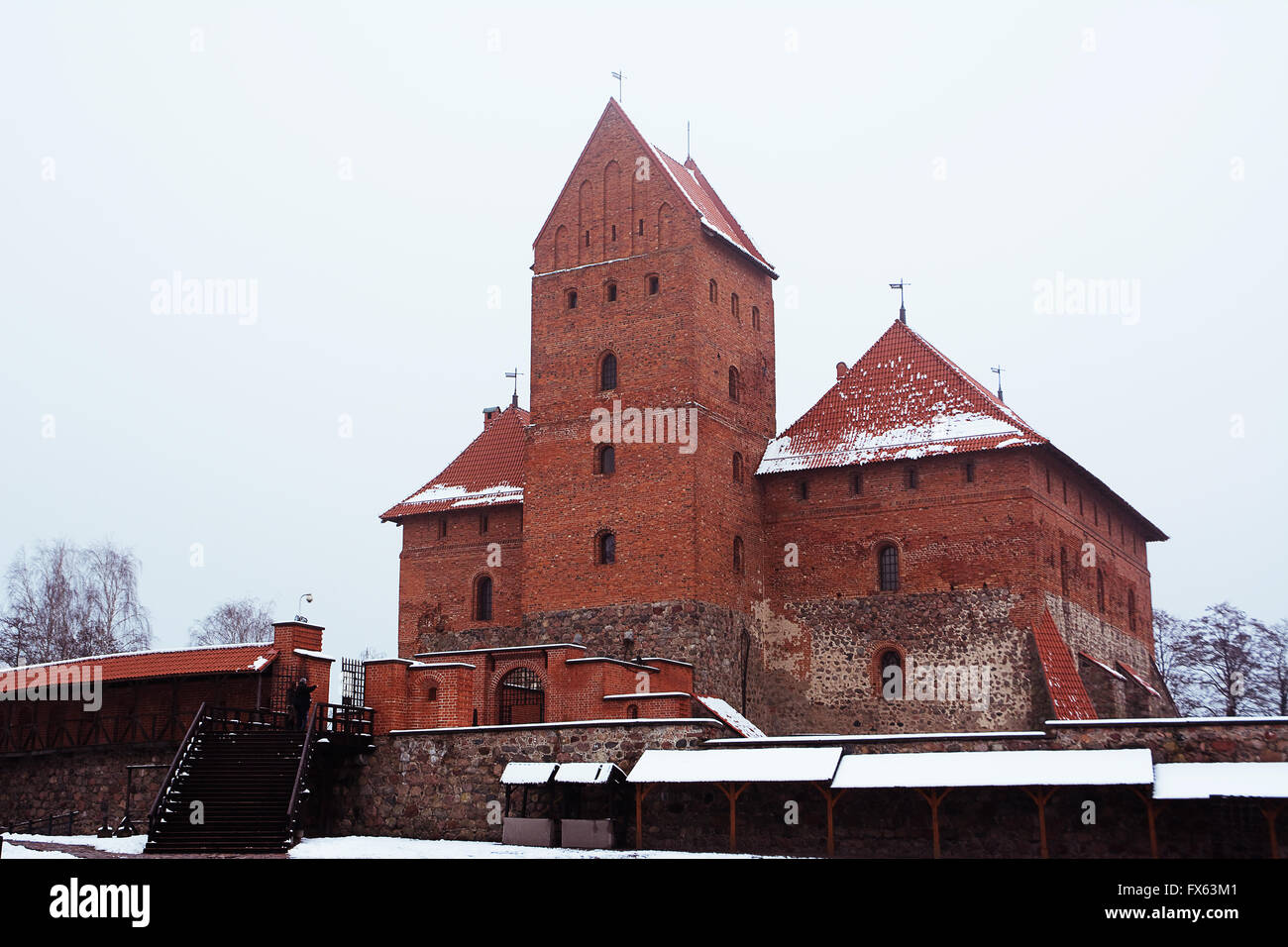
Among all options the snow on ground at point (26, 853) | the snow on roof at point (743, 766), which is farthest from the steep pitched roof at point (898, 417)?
the snow on ground at point (26, 853)

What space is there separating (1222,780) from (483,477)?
20.3 m

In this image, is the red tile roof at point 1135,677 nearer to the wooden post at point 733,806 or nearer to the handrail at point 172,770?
the wooden post at point 733,806

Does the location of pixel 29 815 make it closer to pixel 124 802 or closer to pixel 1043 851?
pixel 124 802

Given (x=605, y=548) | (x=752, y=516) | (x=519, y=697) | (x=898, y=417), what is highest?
(x=898, y=417)

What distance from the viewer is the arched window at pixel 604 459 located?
3136 centimetres

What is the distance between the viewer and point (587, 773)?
23297 mm

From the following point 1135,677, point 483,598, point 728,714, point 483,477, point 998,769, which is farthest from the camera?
point 483,477

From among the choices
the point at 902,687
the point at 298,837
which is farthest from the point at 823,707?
the point at 298,837

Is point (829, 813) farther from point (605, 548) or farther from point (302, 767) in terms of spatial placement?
point (605, 548)

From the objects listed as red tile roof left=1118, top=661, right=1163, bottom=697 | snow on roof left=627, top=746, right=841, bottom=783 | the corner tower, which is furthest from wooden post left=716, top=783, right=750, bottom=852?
red tile roof left=1118, top=661, right=1163, bottom=697

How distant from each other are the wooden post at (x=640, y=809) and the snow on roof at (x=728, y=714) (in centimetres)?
225

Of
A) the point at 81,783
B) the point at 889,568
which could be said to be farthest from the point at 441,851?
the point at 889,568

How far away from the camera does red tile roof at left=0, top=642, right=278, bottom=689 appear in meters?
26.8

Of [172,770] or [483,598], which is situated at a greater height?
[483,598]
